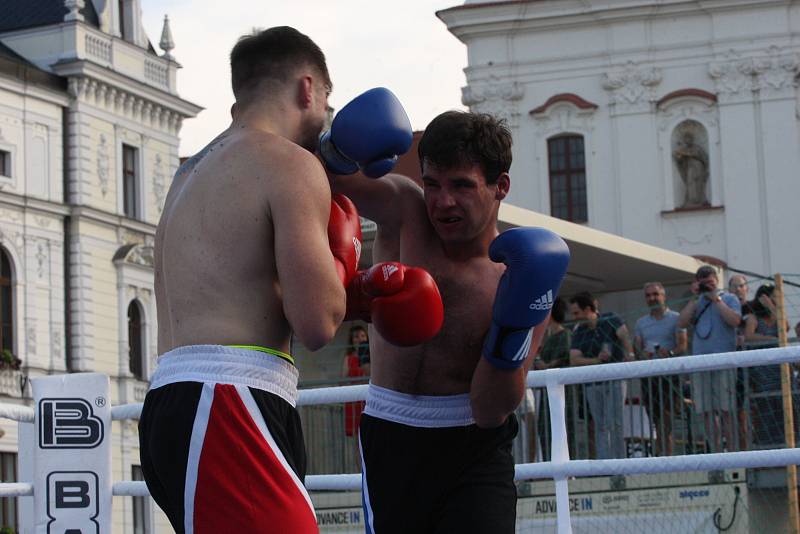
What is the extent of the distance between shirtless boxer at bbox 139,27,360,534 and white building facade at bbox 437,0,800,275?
24738 millimetres

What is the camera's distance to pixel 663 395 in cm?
851

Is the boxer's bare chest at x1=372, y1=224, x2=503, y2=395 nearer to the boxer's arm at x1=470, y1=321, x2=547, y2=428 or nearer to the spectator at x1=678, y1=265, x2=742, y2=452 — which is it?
the boxer's arm at x1=470, y1=321, x2=547, y2=428

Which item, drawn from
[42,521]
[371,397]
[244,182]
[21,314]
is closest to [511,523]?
[371,397]

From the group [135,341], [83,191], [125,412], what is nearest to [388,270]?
[125,412]

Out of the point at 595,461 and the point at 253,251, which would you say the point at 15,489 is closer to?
the point at 595,461

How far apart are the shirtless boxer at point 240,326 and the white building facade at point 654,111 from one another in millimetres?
24738

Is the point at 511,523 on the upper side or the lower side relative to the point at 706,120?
lower

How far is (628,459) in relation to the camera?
5254 mm

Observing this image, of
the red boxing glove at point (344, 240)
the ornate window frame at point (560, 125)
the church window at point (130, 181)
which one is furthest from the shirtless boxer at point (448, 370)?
the church window at point (130, 181)

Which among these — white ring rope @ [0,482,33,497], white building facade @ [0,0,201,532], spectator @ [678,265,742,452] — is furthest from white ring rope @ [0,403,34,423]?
white building facade @ [0,0,201,532]

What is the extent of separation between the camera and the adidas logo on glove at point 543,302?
3920 millimetres

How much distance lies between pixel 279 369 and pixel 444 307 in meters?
0.79

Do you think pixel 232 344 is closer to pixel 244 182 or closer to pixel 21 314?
pixel 244 182

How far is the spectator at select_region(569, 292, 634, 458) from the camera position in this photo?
8.39 metres
